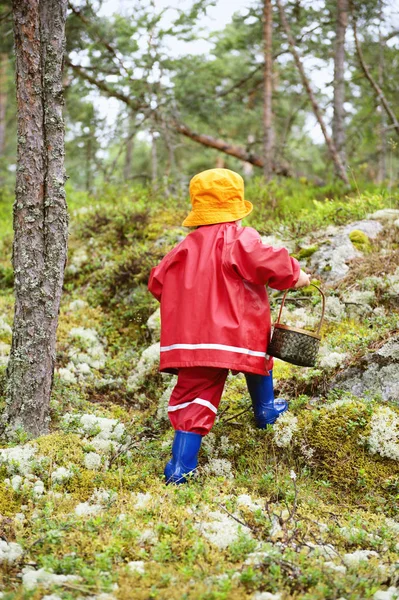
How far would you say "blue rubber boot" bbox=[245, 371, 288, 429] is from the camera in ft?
12.5

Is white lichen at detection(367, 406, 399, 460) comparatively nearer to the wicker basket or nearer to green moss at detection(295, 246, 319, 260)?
the wicker basket

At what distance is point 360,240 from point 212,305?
10.5 ft

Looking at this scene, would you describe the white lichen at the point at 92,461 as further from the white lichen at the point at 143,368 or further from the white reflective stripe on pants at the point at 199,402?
the white lichen at the point at 143,368

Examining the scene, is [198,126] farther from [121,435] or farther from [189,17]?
[121,435]

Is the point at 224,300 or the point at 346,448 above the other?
the point at 224,300

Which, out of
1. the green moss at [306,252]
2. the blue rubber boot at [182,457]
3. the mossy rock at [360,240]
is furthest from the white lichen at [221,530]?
the mossy rock at [360,240]

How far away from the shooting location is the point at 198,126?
1464cm

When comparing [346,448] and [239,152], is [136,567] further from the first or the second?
[239,152]

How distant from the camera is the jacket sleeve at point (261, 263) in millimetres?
3424

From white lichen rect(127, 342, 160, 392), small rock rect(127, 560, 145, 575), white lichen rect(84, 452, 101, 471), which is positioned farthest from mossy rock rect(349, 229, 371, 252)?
small rock rect(127, 560, 145, 575)

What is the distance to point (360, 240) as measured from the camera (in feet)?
19.6

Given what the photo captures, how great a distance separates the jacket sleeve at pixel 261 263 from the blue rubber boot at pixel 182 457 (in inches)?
46.2

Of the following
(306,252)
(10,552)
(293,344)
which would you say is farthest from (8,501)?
(306,252)

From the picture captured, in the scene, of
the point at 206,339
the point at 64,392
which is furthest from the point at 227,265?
the point at 64,392
